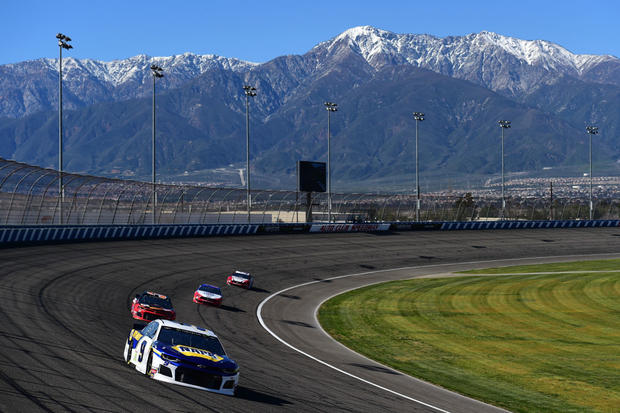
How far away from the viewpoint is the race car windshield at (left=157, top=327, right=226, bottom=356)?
16406 mm

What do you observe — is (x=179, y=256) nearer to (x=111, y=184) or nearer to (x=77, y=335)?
(x=111, y=184)

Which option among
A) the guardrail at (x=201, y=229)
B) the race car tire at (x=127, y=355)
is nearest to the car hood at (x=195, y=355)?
the race car tire at (x=127, y=355)

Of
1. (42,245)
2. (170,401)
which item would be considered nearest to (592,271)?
(42,245)

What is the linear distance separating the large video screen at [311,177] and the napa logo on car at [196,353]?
200 ft

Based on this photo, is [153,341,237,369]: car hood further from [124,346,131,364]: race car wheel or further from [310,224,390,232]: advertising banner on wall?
[310,224,390,232]: advertising banner on wall

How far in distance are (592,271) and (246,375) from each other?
42981mm

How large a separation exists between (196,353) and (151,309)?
1101 cm

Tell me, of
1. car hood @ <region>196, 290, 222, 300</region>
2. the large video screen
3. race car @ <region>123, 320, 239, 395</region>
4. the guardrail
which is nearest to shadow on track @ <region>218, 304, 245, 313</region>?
car hood @ <region>196, 290, 222, 300</region>

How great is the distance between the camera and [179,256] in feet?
153

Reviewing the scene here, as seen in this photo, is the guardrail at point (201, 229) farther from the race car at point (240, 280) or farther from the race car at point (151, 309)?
the race car at point (151, 309)

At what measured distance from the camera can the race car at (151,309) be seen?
26453 millimetres

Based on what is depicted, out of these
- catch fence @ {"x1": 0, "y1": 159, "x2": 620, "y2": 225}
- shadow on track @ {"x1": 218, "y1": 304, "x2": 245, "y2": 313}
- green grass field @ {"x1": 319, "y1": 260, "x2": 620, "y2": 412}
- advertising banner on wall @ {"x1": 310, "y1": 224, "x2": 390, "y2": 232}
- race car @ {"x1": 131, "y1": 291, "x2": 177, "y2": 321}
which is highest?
catch fence @ {"x1": 0, "y1": 159, "x2": 620, "y2": 225}

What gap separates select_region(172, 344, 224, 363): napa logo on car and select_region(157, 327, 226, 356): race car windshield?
22 centimetres

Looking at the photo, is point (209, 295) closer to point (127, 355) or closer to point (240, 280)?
point (240, 280)
